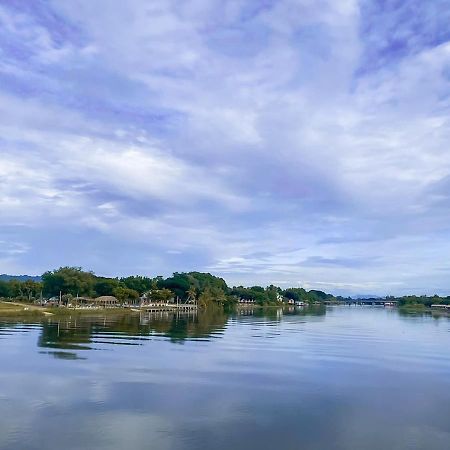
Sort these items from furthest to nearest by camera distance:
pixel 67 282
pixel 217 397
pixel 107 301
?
pixel 107 301 → pixel 67 282 → pixel 217 397

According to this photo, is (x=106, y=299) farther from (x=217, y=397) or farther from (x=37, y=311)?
(x=217, y=397)

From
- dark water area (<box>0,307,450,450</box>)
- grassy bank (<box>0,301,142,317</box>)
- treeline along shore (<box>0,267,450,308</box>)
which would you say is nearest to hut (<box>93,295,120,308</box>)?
treeline along shore (<box>0,267,450,308</box>)

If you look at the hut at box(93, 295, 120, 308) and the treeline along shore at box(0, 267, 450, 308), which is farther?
the hut at box(93, 295, 120, 308)

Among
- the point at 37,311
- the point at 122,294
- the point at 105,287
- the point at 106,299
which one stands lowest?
the point at 37,311

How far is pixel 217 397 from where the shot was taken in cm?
2002

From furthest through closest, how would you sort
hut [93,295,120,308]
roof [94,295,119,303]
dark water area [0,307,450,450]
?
1. roof [94,295,119,303]
2. hut [93,295,120,308]
3. dark water area [0,307,450,450]

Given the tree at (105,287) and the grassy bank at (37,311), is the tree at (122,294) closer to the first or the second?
the tree at (105,287)

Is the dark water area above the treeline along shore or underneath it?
underneath

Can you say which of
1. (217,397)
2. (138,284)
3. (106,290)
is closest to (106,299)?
(106,290)

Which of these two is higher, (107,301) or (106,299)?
(106,299)

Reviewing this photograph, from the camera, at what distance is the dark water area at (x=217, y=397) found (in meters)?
14.9

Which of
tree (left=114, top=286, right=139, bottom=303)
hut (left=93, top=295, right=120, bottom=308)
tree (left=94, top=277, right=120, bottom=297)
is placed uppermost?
tree (left=94, top=277, right=120, bottom=297)

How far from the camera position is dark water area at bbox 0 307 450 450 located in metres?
14.9

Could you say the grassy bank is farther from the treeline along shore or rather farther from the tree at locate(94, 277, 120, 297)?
the tree at locate(94, 277, 120, 297)
